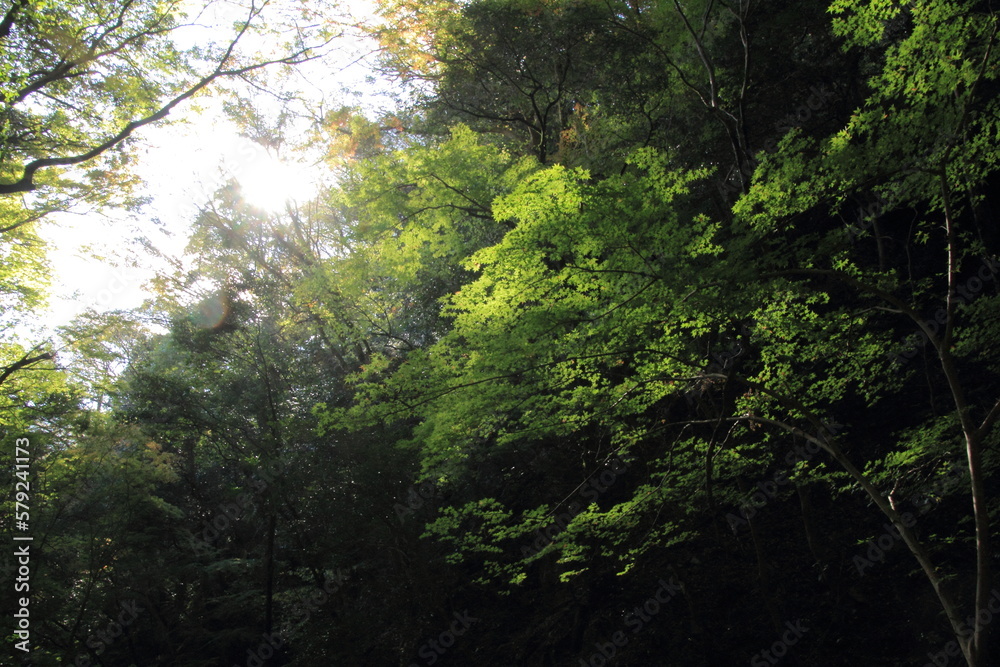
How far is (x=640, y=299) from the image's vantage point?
3.96 metres

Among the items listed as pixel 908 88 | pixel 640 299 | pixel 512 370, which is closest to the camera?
pixel 908 88

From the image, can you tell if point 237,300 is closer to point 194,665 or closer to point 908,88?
point 194,665

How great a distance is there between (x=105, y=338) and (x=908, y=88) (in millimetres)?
16100

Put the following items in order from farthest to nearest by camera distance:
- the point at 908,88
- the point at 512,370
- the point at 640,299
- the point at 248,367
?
the point at 248,367, the point at 512,370, the point at 640,299, the point at 908,88

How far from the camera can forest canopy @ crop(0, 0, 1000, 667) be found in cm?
408

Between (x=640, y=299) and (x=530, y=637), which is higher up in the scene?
(x=640, y=299)

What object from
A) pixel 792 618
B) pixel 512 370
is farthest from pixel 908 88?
pixel 792 618

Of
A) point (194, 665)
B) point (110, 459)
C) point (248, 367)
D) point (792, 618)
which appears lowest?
point (792, 618)

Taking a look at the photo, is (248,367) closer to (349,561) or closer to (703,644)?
(349,561)

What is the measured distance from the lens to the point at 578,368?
4793 mm

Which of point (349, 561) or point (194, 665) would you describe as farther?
point (194, 665)

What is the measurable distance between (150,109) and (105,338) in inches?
395

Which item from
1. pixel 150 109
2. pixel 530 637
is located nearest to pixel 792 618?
pixel 530 637

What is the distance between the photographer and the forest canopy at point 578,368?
408 cm
